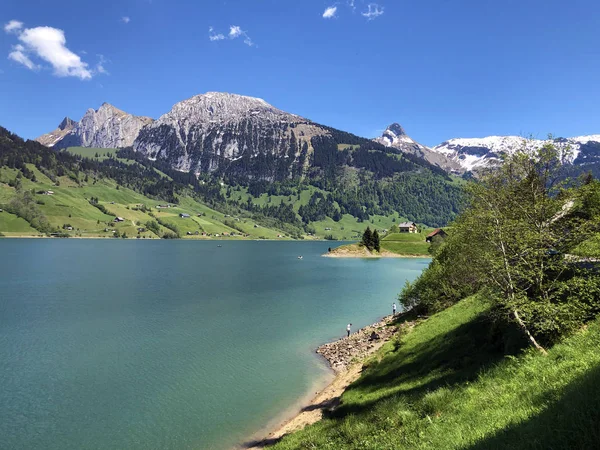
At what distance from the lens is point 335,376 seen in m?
39.2

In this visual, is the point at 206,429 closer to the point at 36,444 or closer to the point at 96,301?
the point at 36,444

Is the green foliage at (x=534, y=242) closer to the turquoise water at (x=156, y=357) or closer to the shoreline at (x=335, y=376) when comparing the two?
the shoreline at (x=335, y=376)

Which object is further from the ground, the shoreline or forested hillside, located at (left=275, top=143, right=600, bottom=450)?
forested hillside, located at (left=275, top=143, right=600, bottom=450)

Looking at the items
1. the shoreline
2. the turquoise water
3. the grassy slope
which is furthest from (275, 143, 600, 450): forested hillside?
the turquoise water

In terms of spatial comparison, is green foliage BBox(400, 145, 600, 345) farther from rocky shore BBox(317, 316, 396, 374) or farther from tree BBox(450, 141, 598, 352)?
rocky shore BBox(317, 316, 396, 374)

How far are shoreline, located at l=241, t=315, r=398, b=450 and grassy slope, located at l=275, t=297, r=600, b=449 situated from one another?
2771 mm

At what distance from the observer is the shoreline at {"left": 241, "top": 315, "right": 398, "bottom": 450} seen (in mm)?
26969

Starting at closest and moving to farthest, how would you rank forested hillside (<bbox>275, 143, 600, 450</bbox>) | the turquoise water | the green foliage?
forested hillside (<bbox>275, 143, 600, 450</bbox>), the green foliage, the turquoise water

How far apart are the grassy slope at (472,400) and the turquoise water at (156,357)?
433 inches

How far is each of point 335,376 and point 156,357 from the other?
73.6 feet

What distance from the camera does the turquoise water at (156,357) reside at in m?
28.9

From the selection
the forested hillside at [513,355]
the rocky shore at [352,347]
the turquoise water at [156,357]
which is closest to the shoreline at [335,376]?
the rocky shore at [352,347]

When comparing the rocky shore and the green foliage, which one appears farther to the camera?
the rocky shore

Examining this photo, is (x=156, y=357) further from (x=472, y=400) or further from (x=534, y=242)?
(x=534, y=242)
